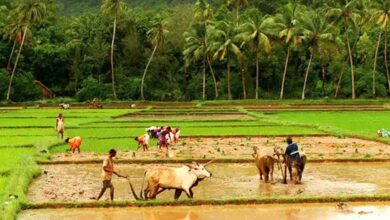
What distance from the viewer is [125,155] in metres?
20.8

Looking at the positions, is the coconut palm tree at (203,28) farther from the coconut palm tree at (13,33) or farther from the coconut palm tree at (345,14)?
the coconut palm tree at (13,33)

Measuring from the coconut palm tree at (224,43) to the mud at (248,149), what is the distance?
29.5 m

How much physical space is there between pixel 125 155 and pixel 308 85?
45168mm

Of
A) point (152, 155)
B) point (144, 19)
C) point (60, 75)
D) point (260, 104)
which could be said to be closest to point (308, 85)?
point (260, 104)

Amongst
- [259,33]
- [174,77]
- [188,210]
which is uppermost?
[259,33]

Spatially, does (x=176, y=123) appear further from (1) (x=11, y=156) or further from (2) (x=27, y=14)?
(2) (x=27, y=14)

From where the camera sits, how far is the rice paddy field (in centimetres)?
1241

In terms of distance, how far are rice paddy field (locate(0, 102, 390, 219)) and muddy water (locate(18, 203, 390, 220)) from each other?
100 millimetres

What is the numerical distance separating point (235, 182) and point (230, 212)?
3959 millimetres

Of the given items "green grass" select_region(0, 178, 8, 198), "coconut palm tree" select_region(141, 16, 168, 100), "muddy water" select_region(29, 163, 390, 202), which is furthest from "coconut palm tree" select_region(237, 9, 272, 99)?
"green grass" select_region(0, 178, 8, 198)

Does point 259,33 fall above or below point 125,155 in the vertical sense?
above

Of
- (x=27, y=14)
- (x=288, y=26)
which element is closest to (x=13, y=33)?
(x=27, y=14)

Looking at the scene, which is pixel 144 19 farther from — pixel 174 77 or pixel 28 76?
pixel 28 76

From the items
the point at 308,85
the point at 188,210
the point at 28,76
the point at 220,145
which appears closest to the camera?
the point at 188,210
